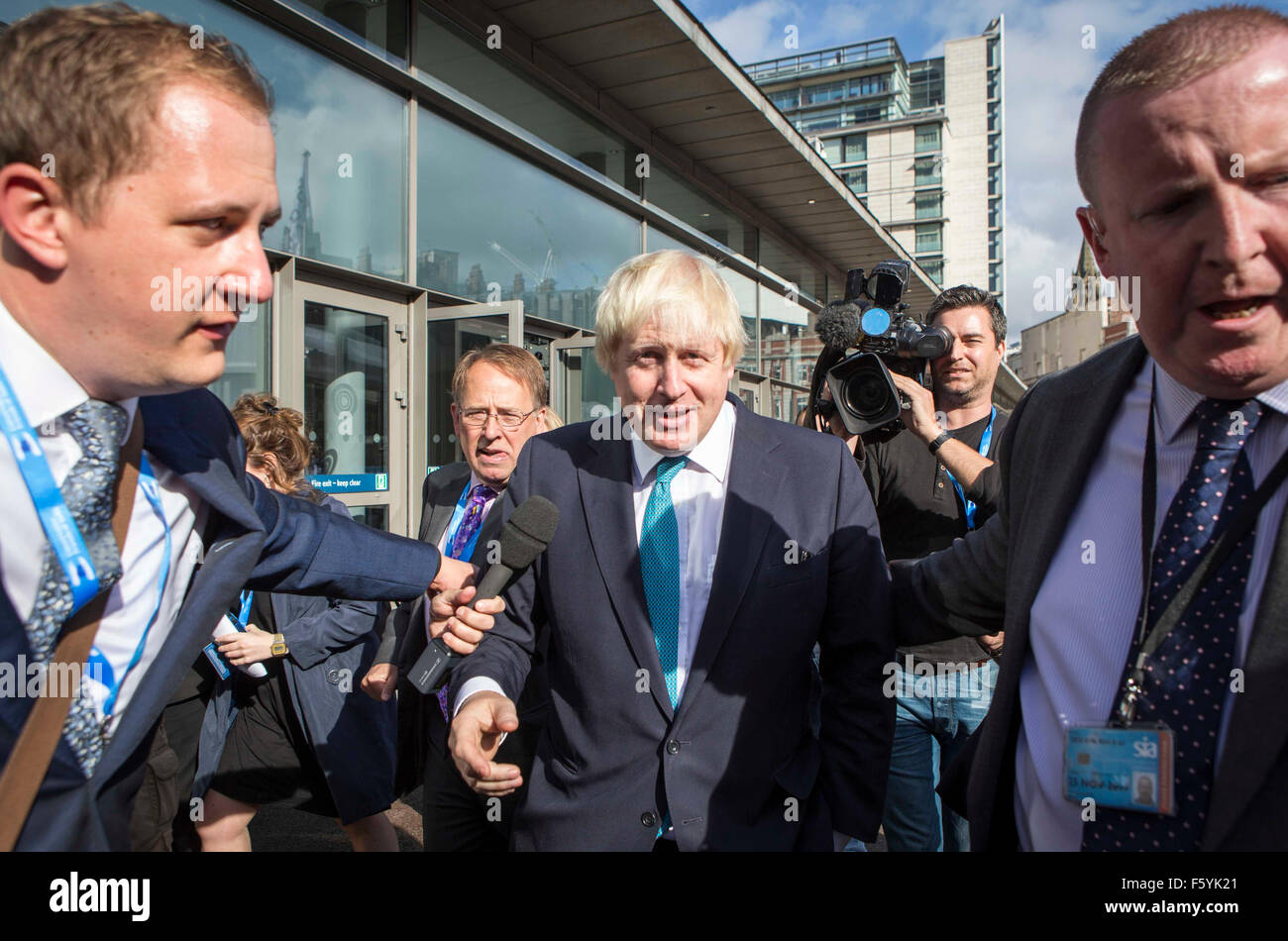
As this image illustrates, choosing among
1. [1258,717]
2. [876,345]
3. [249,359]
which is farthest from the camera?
[249,359]

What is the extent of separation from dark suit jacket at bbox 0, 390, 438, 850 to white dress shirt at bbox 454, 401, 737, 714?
15.1 inches

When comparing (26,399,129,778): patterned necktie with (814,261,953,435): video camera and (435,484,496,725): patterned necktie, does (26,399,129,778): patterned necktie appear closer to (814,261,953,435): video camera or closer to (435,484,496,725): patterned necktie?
(435,484,496,725): patterned necktie

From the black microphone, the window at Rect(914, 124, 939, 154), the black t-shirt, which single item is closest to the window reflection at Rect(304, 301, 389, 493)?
the black t-shirt

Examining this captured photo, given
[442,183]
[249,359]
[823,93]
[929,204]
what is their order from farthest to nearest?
[823,93] → [929,204] → [442,183] → [249,359]

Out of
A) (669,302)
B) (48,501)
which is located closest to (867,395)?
(669,302)

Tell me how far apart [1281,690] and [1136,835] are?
29 cm

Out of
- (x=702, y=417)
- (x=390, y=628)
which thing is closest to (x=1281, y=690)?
(x=702, y=417)

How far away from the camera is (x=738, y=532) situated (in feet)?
5.92

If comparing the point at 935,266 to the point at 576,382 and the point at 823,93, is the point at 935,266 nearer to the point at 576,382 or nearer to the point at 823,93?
the point at 823,93

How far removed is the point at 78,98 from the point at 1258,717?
1721 millimetres

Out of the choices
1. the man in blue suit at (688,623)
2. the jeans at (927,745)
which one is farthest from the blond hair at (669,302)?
the jeans at (927,745)

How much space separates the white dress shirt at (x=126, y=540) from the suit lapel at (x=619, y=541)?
0.79 m
